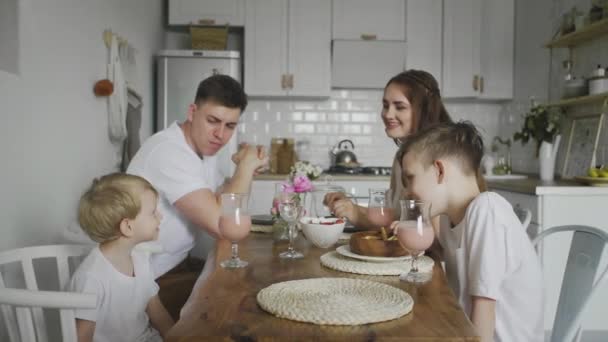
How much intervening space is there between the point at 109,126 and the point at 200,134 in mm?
1286

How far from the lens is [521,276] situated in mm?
1283

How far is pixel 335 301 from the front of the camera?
3.26ft

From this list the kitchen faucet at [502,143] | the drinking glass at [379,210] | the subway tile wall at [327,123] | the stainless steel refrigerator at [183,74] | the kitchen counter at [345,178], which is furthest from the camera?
the subway tile wall at [327,123]

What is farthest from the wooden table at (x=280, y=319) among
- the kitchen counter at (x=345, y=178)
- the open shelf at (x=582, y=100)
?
the kitchen counter at (x=345, y=178)

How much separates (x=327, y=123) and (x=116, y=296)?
3.52 meters

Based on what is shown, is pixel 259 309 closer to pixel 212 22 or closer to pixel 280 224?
pixel 280 224

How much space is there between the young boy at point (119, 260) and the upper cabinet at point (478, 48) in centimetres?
351

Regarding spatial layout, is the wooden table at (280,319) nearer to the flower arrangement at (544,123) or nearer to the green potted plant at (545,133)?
the green potted plant at (545,133)

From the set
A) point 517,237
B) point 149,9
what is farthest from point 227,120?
point 149,9

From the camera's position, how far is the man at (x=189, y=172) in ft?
6.20

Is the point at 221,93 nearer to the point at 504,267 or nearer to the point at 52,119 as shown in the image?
the point at 52,119

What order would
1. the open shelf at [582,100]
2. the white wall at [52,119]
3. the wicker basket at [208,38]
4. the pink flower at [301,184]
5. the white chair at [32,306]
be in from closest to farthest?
the white chair at [32,306], the pink flower at [301,184], the white wall at [52,119], the open shelf at [582,100], the wicker basket at [208,38]

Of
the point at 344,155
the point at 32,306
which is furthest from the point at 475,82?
the point at 32,306

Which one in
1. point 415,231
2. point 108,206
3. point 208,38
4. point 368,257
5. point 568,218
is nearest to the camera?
point 415,231
